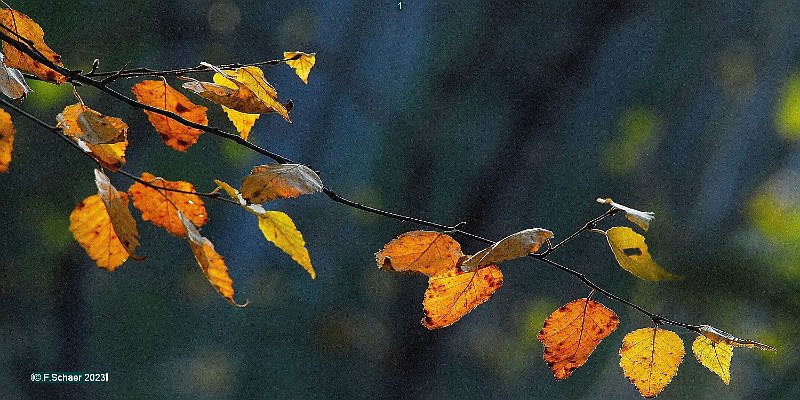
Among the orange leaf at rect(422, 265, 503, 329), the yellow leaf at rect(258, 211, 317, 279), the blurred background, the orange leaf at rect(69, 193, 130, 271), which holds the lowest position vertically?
the blurred background

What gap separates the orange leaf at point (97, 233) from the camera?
0.42 meters

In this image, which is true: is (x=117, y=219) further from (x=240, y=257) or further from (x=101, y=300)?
(x=101, y=300)

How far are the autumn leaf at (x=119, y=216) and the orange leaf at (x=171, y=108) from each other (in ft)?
0.26

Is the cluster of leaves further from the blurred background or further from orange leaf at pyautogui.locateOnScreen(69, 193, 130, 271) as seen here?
the blurred background

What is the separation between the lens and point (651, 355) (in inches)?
16.0

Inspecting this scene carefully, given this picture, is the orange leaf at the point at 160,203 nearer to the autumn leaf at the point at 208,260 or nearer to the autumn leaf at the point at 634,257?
the autumn leaf at the point at 208,260

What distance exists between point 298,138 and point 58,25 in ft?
1.75

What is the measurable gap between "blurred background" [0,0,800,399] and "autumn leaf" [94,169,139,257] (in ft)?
4.20

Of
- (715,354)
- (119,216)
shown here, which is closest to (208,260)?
(119,216)

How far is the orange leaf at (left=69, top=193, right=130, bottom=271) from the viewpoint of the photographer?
0.42 m

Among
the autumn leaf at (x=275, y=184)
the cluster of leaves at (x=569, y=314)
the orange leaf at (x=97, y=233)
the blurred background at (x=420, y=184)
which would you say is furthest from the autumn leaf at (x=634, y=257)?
the blurred background at (x=420, y=184)

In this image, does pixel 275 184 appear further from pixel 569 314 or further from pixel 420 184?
pixel 420 184

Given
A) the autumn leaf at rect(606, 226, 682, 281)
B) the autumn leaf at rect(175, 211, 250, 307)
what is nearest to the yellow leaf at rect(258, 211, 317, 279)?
the autumn leaf at rect(175, 211, 250, 307)

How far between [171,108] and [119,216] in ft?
0.36
